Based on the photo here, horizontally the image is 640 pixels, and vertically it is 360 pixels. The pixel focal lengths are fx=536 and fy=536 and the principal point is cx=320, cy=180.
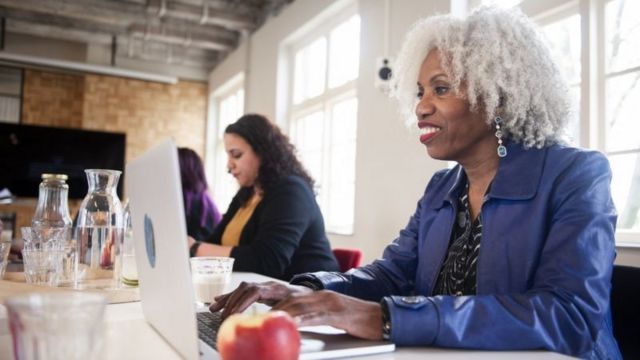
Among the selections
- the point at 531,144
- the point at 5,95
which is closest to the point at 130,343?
the point at 531,144

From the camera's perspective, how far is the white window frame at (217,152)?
20.8 feet

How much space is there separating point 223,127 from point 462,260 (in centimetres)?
561

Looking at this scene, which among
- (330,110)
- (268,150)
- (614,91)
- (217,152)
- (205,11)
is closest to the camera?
(614,91)

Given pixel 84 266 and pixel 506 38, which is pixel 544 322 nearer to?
pixel 506 38

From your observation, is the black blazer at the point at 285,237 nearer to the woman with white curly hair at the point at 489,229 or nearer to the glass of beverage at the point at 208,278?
the woman with white curly hair at the point at 489,229

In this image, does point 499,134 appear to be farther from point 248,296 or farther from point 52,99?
point 52,99

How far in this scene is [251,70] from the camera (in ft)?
17.4

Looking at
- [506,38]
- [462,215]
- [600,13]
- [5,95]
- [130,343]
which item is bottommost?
[130,343]

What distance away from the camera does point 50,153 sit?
→ 646cm

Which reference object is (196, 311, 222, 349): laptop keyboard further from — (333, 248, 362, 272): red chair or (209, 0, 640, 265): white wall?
(209, 0, 640, 265): white wall

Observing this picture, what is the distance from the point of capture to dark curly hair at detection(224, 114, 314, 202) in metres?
2.37

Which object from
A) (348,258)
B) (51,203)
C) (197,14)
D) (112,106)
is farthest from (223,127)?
(51,203)

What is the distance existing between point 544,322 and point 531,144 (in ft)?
1.65

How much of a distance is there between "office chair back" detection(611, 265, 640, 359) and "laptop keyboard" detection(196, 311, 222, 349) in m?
0.83
